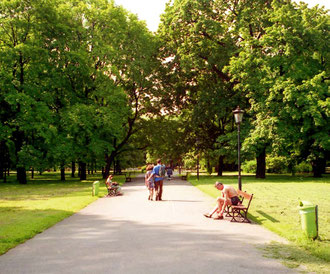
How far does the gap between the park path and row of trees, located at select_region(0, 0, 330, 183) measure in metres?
20.7

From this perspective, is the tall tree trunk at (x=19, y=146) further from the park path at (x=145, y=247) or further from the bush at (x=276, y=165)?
the bush at (x=276, y=165)

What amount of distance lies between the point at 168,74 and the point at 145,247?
3282 centimetres


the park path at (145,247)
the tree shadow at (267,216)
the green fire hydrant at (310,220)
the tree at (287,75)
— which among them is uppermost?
the tree at (287,75)

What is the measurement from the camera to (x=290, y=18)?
28.3 m

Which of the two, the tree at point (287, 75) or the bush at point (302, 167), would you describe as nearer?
the tree at point (287, 75)

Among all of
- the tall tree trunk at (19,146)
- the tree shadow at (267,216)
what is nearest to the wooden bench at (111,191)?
the tree shadow at (267,216)

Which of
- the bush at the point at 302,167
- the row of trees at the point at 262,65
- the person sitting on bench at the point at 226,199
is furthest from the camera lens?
the bush at the point at 302,167

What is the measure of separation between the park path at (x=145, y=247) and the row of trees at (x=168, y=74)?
20729mm

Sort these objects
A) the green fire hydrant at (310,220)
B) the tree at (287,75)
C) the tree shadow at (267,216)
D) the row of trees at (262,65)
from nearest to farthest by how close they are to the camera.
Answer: the green fire hydrant at (310,220), the tree shadow at (267,216), the tree at (287,75), the row of trees at (262,65)

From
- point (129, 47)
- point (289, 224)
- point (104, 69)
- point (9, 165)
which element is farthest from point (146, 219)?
point (9, 165)

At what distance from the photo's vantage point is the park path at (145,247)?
568 cm

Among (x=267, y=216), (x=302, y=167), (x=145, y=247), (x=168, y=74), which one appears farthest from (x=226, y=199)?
(x=302, y=167)

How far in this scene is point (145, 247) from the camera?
23.0 feet

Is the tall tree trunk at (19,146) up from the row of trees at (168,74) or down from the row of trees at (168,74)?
down
